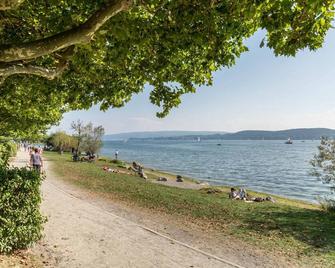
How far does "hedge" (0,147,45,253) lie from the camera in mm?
8664

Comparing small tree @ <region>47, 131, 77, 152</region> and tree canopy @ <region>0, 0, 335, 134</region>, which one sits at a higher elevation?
tree canopy @ <region>0, 0, 335, 134</region>

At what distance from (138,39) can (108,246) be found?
21.8 feet

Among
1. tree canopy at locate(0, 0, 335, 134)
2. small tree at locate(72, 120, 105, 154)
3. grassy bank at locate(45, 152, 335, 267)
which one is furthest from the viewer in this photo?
small tree at locate(72, 120, 105, 154)

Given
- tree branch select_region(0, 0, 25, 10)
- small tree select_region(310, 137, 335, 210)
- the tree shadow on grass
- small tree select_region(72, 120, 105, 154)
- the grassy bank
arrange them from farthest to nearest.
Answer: small tree select_region(72, 120, 105, 154)
small tree select_region(310, 137, 335, 210)
the tree shadow on grass
the grassy bank
tree branch select_region(0, 0, 25, 10)

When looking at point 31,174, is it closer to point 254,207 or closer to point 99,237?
point 99,237

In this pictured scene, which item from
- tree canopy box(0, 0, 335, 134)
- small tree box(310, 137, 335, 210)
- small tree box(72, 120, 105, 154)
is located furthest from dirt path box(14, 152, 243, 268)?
small tree box(72, 120, 105, 154)

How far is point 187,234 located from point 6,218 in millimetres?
6762

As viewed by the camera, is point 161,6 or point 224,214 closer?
point 161,6

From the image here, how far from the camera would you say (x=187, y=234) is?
512 inches

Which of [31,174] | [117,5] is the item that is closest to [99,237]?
[31,174]

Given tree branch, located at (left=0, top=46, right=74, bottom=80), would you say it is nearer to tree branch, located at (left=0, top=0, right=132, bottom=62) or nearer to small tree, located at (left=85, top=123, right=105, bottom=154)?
tree branch, located at (left=0, top=0, right=132, bottom=62)

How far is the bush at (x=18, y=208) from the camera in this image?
866 cm

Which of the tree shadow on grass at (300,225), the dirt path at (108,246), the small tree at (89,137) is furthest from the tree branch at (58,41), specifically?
the small tree at (89,137)

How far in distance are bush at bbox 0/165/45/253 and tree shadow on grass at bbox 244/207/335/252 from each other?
899 cm
